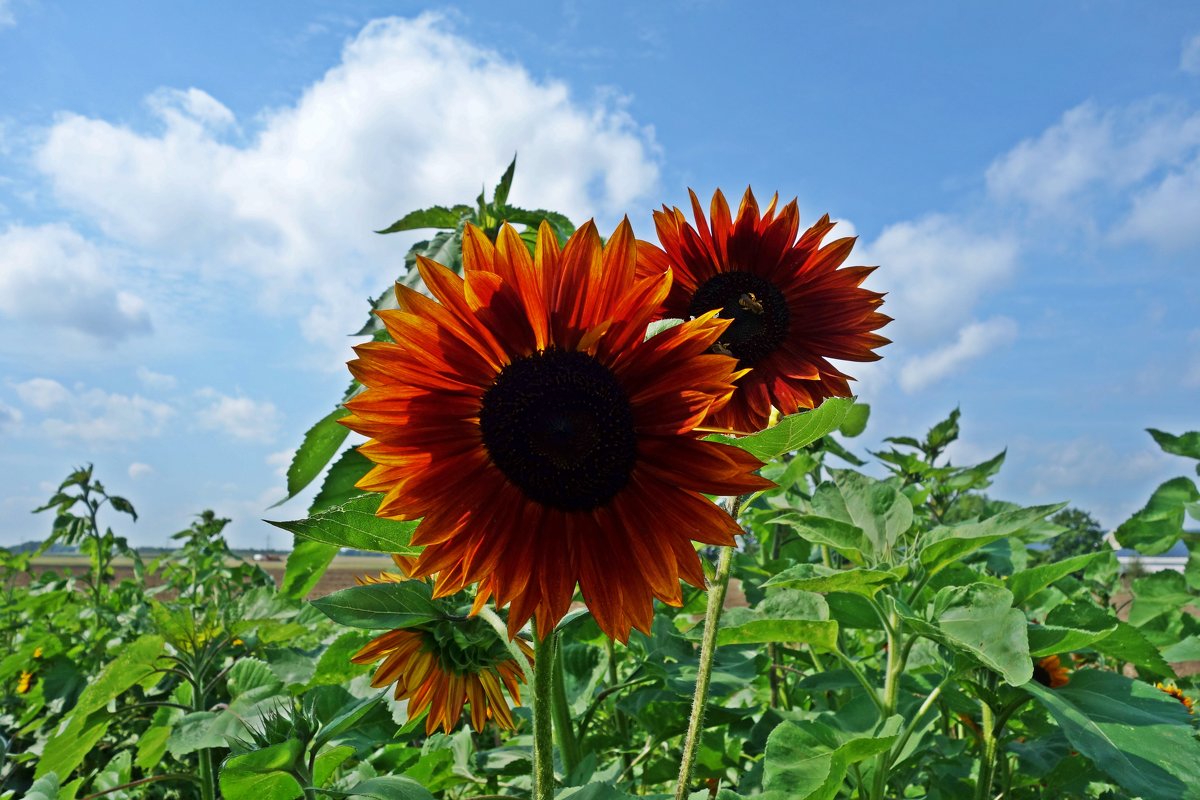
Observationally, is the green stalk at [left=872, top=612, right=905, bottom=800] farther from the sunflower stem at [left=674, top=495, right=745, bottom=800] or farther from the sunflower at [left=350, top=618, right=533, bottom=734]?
the sunflower at [left=350, top=618, right=533, bottom=734]

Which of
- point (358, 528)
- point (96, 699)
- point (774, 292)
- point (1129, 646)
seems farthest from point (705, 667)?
point (96, 699)

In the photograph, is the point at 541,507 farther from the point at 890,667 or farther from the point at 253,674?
the point at 253,674

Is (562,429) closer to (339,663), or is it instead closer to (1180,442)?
(339,663)

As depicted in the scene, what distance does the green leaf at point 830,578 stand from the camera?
108cm

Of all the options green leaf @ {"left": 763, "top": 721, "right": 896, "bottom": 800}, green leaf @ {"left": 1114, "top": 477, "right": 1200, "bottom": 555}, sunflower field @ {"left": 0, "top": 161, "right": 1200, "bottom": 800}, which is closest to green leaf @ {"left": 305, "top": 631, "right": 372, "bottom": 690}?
sunflower field @ {"left": 0, "top": 161, "right": 1200, "bottom": 800}

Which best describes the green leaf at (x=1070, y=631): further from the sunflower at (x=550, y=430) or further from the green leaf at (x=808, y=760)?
the sunflower at (x=550, y=430)

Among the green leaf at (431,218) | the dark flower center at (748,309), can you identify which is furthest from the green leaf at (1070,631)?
the green leaf at (431,218)

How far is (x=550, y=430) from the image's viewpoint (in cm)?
89

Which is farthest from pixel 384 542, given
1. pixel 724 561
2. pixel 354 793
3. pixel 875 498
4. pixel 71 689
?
pixel 71 689

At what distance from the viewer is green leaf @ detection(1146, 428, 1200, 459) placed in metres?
2.58

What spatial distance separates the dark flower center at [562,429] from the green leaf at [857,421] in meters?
1.35

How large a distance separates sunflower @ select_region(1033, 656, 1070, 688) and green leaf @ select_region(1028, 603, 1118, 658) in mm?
140

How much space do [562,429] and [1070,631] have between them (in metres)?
0.80

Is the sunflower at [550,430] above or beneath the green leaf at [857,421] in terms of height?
beneath
